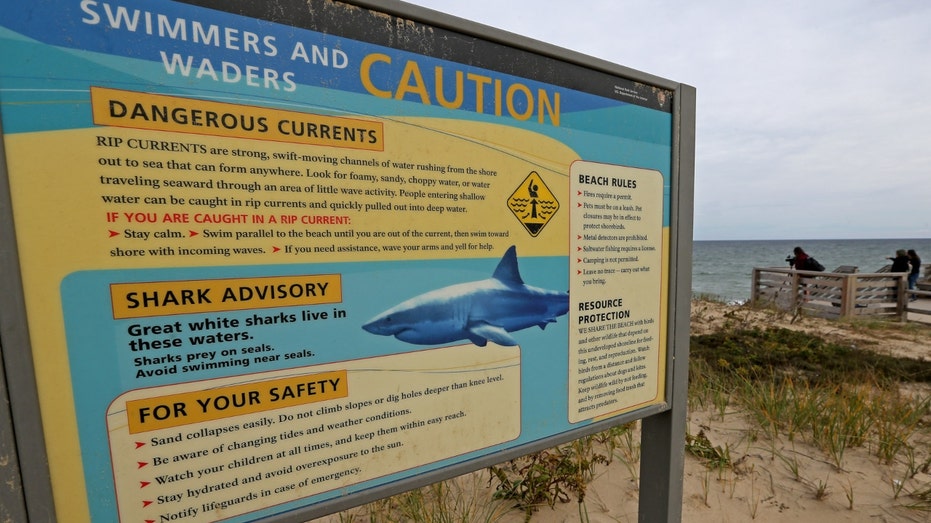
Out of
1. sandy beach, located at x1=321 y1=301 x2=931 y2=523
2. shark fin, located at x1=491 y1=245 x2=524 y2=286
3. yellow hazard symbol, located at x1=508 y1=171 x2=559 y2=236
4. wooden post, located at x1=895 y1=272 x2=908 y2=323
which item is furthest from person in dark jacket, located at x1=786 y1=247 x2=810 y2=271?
shark fin, located at x1=491 y1=245 x2=524 y2=286

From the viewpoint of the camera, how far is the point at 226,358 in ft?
3.39

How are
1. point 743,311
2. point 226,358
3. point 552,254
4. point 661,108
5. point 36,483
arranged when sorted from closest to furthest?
point 36,483 → point 226,358 → point 552,254 → point 661,108 → point 743,311

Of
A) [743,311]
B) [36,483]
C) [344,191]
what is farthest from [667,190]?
[743,311]

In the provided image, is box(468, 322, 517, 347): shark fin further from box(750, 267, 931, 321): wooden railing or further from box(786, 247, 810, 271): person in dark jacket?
box(786, 247, 810, 271): person in dark jacket

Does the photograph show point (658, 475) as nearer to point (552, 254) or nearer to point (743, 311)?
point (552, 254)

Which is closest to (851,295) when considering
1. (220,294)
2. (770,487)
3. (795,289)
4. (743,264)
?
(795,289)

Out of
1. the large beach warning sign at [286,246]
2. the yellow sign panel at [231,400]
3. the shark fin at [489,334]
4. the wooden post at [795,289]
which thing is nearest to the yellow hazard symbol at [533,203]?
the large beach warning sign at [286,246]

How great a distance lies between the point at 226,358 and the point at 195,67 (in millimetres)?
702

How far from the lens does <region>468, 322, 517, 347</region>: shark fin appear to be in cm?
134

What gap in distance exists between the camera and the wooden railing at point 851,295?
941 cm

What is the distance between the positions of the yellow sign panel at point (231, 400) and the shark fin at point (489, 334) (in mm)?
417

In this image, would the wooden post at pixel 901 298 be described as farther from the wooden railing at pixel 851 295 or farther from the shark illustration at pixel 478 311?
the shark illustration at pixel 478 311

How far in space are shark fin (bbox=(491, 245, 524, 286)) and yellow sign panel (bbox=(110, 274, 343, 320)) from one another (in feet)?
1.71

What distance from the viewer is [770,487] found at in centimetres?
253
